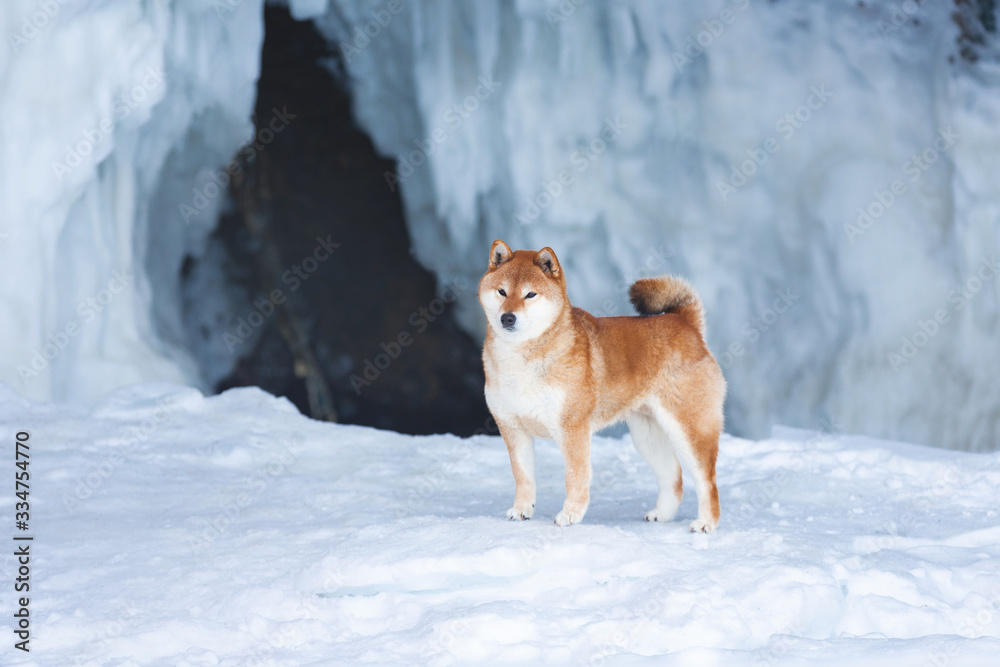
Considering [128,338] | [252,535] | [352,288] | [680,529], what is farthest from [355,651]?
[352,288]

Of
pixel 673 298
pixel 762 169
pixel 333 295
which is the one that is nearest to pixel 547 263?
pixel 673 298

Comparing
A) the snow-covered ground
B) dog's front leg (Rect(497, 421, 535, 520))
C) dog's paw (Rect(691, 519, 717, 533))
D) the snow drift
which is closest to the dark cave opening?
the snow drift

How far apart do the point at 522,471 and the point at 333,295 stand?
5.08 metres

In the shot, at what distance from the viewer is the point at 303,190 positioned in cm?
745

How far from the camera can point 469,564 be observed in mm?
2373

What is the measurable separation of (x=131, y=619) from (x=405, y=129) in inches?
201

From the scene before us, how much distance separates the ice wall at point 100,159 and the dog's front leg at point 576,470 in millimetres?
2905

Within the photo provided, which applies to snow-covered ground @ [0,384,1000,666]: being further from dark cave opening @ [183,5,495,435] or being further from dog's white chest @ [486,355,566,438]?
dark cave opening @ [183,5,495,435]

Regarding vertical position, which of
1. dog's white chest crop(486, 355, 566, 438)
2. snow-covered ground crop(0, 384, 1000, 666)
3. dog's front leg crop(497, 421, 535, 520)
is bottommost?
snow-covered ground crop(0, 384, 1000, 666)

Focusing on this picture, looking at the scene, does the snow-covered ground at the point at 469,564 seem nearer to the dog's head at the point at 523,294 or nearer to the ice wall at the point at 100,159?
the dog's head at the point at 523,294

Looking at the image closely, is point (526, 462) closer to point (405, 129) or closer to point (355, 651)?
point (355, 651)

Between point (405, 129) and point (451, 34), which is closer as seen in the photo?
point (451, 34)

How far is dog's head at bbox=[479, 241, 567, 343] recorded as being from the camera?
2533 mm

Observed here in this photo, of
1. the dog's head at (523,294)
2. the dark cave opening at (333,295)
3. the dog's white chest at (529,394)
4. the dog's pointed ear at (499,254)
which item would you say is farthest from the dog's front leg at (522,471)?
the dark cave opening at (333,295)
